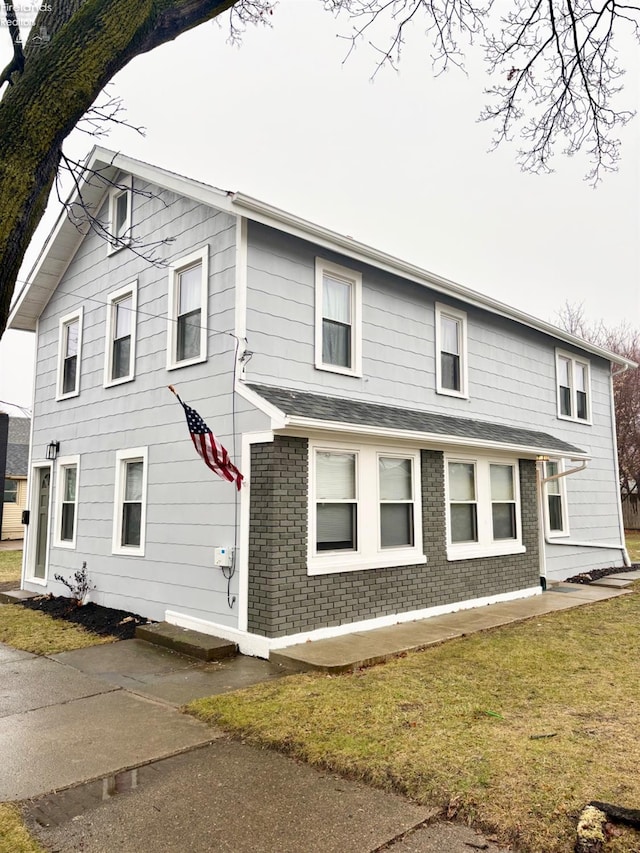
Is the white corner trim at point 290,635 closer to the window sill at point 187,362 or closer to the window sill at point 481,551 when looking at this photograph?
the window sill at point 481,551

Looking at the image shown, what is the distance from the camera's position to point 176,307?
29.7ft

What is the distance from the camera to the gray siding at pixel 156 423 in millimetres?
7945

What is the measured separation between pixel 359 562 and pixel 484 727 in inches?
134

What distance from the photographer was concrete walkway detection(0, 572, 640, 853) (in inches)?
132

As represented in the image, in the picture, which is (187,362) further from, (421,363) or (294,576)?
(421,363)

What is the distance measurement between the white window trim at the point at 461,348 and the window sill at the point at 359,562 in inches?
121

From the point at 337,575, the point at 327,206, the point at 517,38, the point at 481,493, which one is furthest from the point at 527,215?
the point at 327,206

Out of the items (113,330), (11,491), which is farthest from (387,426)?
(11,491)

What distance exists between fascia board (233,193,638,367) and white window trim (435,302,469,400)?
266mm

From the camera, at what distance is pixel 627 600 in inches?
427

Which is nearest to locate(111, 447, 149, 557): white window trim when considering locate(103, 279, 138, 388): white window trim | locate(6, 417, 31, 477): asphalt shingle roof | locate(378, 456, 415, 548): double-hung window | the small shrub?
the small shrub

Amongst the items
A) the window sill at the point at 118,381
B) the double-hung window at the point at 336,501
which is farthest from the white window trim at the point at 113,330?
the double-hung window at the point at 336,501

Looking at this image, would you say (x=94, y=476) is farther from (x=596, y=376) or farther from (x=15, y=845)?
(x=596, y=376)

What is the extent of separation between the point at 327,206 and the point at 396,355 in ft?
80.6
